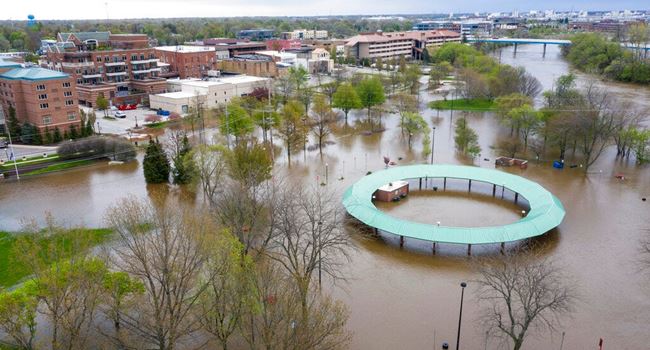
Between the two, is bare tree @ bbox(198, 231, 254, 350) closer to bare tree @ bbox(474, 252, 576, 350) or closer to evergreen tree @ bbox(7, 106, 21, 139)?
bare tree @ bbox(474, 252, 576, 350)

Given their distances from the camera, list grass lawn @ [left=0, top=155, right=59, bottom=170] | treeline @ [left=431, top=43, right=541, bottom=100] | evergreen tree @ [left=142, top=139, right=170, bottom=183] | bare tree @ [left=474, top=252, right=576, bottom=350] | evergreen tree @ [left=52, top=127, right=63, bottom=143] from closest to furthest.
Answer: bare tree @ [left=474, top=252, right=576, bottom=350] → evergreen tree @ [left=142, top=139, right=170, bottom=183] → grass lawn @ [left=0, top=155, right=59, bottom=170] → evergreen tree @ [left=52, top=127, right=63, bottom=143] → treeline @ [left=431, top=43, right=541, bottom=100]

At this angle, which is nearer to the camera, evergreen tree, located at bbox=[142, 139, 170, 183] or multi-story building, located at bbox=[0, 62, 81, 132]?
evergreen tree, located at bbox=[142, 139, 170, 183]

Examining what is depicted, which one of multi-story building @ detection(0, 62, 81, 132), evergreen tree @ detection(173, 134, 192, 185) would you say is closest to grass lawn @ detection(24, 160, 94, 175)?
multi-story building @ detection(0, 62, 81, 132)

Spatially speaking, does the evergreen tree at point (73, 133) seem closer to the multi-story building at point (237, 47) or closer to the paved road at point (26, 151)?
the paved road at point (26, 151)

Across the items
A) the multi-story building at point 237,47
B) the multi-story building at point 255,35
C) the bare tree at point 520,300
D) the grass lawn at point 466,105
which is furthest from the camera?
the multi-story building at point 255,35

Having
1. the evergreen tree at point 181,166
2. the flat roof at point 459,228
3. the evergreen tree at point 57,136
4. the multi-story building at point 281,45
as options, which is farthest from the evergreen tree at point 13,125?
the multi-story building at point 281,45
